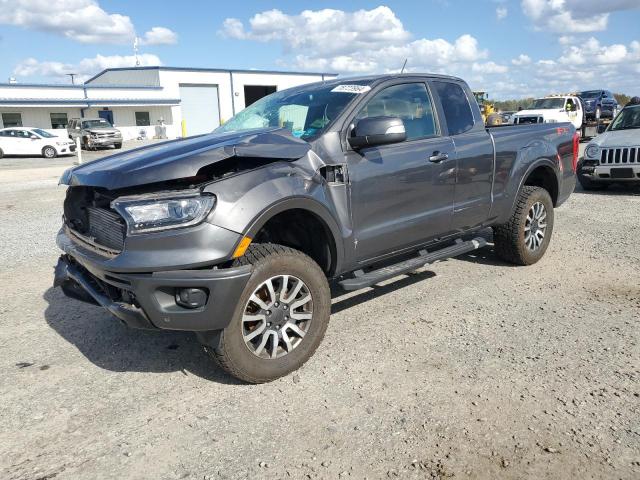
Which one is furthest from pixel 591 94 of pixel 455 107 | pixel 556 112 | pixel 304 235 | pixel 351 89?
pixel 304 235

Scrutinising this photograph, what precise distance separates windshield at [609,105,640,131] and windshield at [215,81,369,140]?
847cm

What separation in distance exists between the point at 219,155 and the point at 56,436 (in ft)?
5.80

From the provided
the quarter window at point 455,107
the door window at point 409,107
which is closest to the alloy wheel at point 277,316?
the door window at point 409,107

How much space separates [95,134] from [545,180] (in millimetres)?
28077

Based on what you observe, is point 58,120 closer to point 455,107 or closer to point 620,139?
point 620,139

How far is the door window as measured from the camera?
13.3 feet

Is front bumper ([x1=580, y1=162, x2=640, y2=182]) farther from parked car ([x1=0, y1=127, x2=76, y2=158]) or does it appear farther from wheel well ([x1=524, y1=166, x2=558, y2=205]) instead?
parked car ([x1=0, y1=127, x2=76, y2=158])

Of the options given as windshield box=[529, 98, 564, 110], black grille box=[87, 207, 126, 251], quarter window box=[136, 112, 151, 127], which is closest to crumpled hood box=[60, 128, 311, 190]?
black grille box=[87, 207, 126, 251]

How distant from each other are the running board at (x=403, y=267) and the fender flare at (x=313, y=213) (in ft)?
0.56

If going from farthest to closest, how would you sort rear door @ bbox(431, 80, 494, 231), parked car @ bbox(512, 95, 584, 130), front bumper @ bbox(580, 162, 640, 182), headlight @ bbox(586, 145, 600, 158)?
parked car @ bbox(512, 95, 584, 130), headlight @ bbox(586, 145, 600, 158), front bumper @ bbox(580, 162, 640, 182), rear door @ bbox(431, 80, 494, 231)

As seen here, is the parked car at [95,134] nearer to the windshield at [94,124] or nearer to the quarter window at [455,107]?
the windshield at [94,124]

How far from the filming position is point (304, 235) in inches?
146

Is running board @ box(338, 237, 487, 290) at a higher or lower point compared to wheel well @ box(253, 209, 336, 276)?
lower

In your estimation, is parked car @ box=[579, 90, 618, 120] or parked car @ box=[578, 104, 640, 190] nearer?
parked car @ box=[578, 104, 640, 190]
